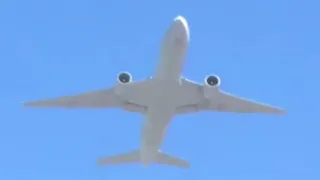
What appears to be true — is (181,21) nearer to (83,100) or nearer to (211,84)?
(211,84)

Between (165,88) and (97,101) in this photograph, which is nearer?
(165,88)

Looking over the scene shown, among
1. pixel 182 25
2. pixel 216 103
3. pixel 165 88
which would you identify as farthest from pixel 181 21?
pixel 216 103

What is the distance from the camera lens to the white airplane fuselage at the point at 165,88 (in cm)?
5241

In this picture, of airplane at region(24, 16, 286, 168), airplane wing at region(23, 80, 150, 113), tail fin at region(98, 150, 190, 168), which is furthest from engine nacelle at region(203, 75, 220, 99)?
tail fin at region(98, 150, 190, 168)

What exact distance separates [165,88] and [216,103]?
15.5 ft

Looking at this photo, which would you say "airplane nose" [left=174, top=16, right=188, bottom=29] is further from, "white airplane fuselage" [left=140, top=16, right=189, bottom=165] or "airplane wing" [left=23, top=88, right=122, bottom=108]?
"airplane wing" [left=23, top=88, right=122, bottom=108]

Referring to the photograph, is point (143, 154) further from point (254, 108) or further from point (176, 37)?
point (176, 37)

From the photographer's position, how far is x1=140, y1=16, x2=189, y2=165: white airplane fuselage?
52406mm

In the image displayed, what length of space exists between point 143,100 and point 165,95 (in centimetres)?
167

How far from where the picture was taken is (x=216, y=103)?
59.2 m

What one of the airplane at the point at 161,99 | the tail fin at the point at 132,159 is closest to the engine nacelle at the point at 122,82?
the airplane at the point at 161,99

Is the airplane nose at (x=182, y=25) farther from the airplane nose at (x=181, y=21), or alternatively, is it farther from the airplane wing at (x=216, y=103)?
the airplane wing at (x=216, y=103)

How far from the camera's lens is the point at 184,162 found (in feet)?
213

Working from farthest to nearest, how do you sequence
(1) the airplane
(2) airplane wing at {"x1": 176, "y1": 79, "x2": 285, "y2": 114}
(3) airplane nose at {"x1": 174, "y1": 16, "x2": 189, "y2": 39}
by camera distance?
(2) airplane wing at {"x1": 176, "y1": 79, "x2": 285, "y2": 114} → (1) the airplane → (3) airplane nose at {"x1": 174, "y1": 16, "x2": 189, "y2": 39}
